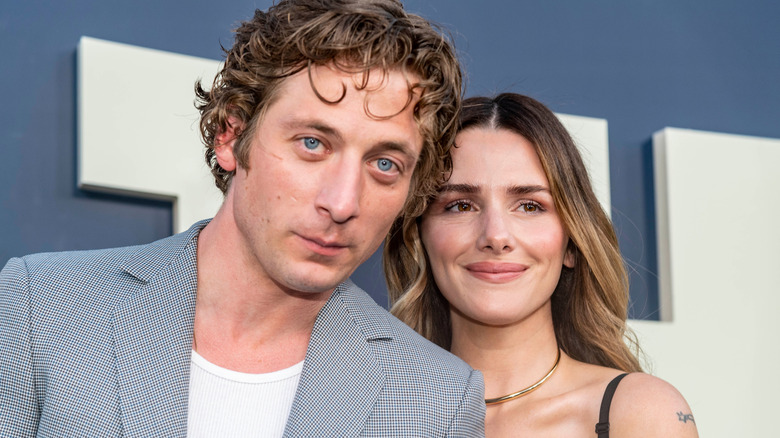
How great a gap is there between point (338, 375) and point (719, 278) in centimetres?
246

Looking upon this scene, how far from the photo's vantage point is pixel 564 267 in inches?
131

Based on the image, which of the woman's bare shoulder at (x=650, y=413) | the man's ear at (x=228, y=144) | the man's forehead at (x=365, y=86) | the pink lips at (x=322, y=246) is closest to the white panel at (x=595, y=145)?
the woman's bare shoulder at (x=650, y=413)

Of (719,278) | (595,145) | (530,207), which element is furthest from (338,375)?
(719,278)

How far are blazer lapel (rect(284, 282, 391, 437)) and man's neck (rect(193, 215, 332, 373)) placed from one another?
89mm

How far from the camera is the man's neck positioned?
2338mm

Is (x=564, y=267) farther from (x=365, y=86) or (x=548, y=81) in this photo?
(x=365, y=86)

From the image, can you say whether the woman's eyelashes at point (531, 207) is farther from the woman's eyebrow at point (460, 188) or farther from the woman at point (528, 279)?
the woman's eyebrow at point (460, 188)

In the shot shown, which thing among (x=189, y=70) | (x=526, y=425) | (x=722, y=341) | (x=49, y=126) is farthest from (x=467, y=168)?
(x=722, y=341)

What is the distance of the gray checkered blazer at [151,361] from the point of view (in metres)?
2.07

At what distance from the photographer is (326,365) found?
2.38 m

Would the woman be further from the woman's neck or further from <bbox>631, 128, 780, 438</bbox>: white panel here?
<bbox>631, 128, 780, 438</bbox>: white panel

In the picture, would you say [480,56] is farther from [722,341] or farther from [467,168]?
[722,341]

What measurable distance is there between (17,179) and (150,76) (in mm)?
563

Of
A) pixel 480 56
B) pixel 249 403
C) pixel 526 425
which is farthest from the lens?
pixel 480 56
